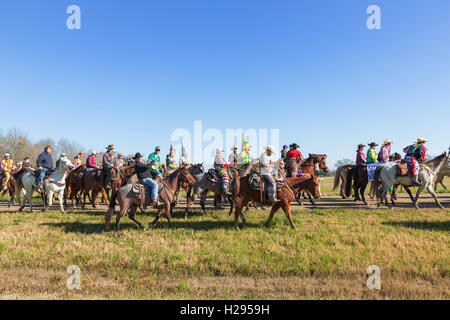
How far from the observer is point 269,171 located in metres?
8.81

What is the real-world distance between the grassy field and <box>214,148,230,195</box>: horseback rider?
5.96ft

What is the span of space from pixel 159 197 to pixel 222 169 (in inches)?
127

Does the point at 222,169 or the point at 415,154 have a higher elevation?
the point at 415,154

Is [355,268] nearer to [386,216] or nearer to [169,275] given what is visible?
[169,275]

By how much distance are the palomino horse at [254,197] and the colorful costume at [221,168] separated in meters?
1.76

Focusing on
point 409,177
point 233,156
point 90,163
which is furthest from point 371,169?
point 90,163

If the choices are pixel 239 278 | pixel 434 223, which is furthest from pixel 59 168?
pixel 434 223

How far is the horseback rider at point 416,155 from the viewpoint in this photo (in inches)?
477

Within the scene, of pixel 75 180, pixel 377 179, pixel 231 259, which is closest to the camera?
pixel 231 259

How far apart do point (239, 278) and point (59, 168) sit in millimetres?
10876

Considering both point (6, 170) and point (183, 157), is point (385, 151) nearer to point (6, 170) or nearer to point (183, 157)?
point (183, 157)

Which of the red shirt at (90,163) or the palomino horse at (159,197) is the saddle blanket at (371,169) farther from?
the red shirt at (90,163)

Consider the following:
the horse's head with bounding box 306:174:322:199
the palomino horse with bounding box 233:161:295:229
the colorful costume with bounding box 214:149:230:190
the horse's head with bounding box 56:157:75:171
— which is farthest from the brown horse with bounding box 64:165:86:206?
the horse's head with bounding box 306:174:322:199
